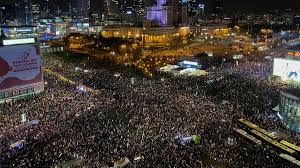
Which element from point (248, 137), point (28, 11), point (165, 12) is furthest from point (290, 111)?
point (28, 11)

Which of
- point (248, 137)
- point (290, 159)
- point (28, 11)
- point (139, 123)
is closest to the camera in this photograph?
point (290, 159)

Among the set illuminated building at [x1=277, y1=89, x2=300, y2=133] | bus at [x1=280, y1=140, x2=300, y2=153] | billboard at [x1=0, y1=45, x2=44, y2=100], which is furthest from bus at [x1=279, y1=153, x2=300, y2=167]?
billboard at [x1=0, y1=45, x2=44, y2=100]

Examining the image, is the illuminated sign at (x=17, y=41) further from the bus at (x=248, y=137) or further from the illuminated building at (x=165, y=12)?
the illuminated building at (x=165, y=12)

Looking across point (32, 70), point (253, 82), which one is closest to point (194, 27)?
point (253, 82)

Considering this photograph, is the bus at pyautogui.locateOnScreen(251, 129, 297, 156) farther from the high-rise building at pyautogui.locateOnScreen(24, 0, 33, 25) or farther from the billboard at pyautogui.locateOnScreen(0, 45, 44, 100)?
the high-rise building at pyautogui.locateOnScreen(24, 0, 33, 25)

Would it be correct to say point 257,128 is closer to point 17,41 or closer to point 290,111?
point 290,111

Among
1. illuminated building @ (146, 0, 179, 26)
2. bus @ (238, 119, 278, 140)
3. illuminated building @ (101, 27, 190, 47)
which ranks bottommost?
bus @ (238, 119, 278, 140)

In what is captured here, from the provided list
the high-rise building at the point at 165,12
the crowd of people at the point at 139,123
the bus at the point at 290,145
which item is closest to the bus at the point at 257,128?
the bus at the point at 290,145
